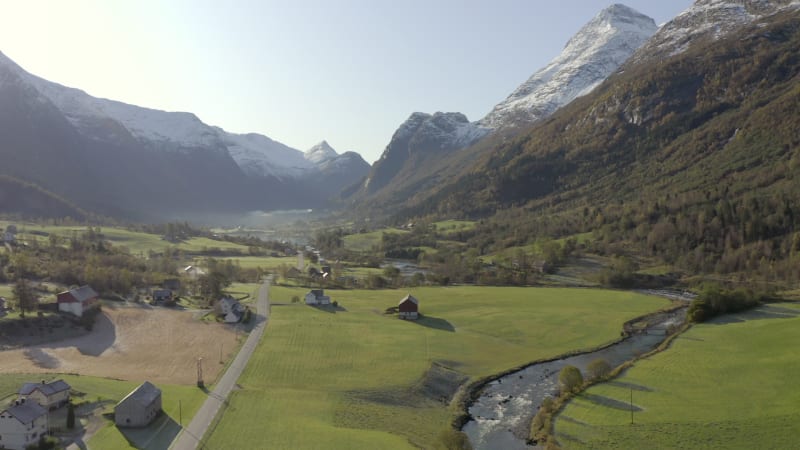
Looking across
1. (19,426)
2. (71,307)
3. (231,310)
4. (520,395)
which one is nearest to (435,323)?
(520,395)

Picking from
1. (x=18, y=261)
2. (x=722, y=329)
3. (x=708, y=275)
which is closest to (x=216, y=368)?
(x=722, y=329)

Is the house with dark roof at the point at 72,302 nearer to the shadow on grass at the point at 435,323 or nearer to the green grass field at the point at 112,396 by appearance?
the green grass field at the point at 112,396

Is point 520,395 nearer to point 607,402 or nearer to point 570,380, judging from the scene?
point 570,380

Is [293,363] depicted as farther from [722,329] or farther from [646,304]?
[646,304]

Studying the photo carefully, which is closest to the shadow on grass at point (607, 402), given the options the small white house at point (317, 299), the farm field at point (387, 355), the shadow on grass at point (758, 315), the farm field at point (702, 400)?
the farm field at point (702, 400)

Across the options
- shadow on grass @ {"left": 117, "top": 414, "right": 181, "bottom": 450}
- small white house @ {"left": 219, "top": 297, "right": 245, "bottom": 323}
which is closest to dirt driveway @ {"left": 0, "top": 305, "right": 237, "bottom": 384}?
small white house @ {"left": 219, "top": 297, "right": 245, "bottom": 323}

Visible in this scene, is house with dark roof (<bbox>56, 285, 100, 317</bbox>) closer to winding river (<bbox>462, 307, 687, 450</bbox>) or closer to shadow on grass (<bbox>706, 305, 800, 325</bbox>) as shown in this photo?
winding river (<bbox>462, 307, 687, 450</bbox>)
